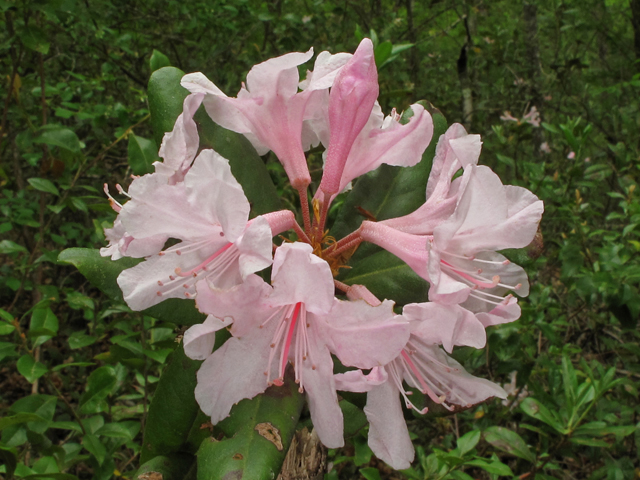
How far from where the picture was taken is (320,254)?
109cm

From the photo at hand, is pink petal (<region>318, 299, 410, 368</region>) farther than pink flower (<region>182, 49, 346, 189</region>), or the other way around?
pink flower (<region>182, 49, 346, 189</region>)

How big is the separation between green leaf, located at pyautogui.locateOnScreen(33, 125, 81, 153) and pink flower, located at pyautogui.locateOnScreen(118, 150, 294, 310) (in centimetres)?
135

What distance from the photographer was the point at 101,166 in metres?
3.46

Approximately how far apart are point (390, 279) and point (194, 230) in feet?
1.59

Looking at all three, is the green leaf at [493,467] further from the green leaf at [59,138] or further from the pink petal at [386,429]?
the green leaf at [59,138]

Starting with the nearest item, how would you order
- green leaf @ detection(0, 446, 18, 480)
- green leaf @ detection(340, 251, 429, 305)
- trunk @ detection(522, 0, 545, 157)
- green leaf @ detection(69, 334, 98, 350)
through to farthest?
1. green leaf @ detection(340, 251, 429, 305)
2. green leaf @ detection(0, 446, 18, 480)
3. green leaf @ detection(69, 334, 98, 350)
4. trunk @ detection(522, 0, 545, 157)

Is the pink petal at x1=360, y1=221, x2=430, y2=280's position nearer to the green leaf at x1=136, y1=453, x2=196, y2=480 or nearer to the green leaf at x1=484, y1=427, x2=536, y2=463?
the green leaf at x1=136, y1=453, x2=196, y2=480

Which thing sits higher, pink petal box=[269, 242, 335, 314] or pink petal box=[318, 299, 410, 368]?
pink petal box=[269, 242, 335, 314]

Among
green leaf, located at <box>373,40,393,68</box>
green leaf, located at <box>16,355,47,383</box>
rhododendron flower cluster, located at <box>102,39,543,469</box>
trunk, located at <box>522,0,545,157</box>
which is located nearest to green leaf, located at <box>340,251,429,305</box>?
rhododendron flower cluster, located at <box>102,39,543,469</box>

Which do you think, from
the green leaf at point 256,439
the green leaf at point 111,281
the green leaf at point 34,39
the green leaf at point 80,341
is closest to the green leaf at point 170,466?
the green leaf at point 256,439

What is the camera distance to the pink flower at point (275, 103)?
99 cm

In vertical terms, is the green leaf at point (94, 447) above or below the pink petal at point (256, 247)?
below

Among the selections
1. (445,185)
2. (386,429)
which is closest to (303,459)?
(386,429)

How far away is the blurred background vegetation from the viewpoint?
177 cm
